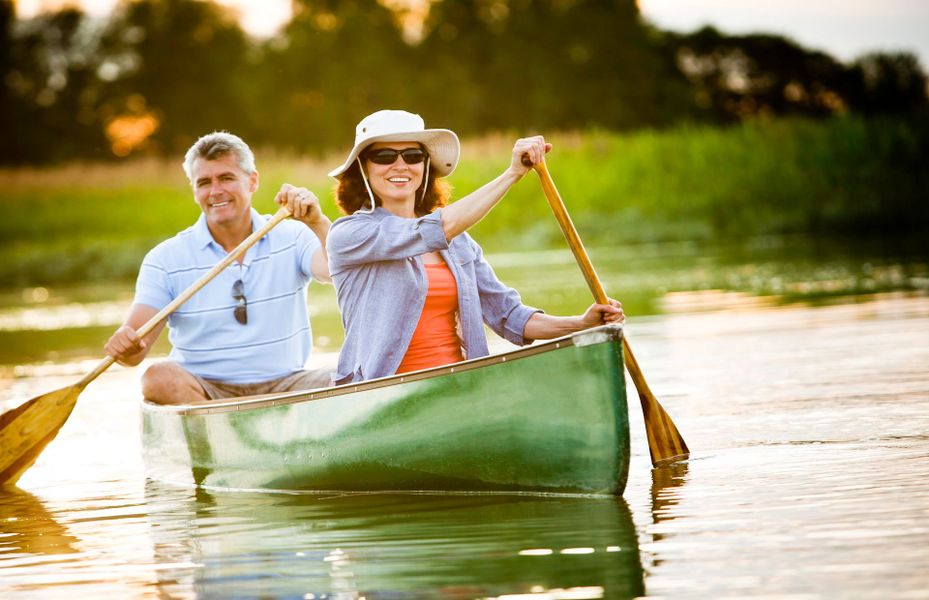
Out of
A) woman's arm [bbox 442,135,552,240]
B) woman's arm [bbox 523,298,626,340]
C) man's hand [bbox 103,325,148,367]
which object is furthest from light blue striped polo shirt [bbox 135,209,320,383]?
woman's arm [bbox 442,135,552,240]

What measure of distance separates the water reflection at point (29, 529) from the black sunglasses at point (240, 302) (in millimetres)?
898

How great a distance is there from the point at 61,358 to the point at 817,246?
7875 millimetres

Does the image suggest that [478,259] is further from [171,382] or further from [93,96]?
[93,96]

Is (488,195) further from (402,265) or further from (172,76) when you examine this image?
(172,76)

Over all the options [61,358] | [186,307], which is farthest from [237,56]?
[186,307]

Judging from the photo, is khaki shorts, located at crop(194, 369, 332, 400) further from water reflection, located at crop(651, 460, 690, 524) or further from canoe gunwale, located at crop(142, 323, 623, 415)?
water reflection, located at crop(651, 460, 690, 524)

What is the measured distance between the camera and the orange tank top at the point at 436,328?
4.70m

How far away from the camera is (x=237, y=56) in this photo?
37.9 meters

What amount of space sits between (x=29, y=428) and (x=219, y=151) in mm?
1329

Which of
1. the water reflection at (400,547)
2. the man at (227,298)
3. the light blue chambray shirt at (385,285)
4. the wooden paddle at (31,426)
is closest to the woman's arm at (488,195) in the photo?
the light blue chambray shirt at (385,285)

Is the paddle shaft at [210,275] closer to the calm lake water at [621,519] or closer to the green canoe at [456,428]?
the green canoe at [456,428]

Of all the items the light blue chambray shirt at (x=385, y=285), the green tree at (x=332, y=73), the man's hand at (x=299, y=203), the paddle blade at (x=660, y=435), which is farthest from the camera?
the green tree at (x=332, y=73)

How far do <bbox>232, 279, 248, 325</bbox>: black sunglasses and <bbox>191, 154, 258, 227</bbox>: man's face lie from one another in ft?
0.76

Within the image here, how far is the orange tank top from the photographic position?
470 centimetres
